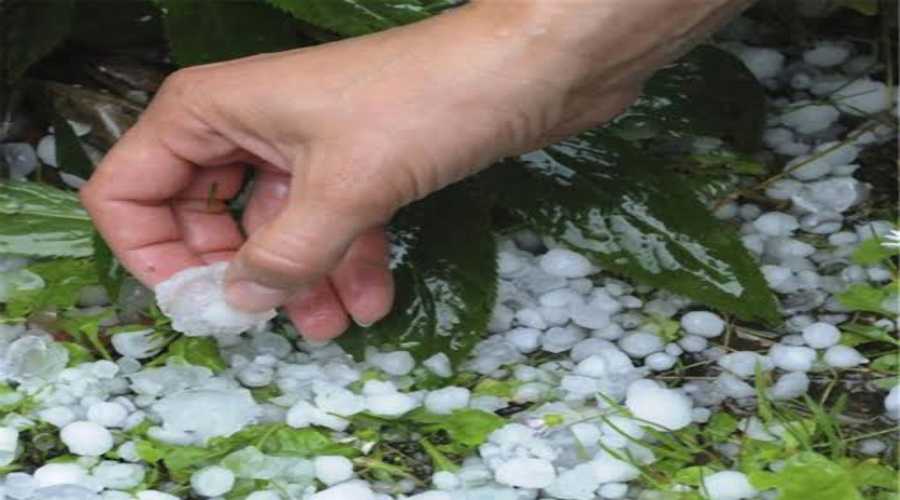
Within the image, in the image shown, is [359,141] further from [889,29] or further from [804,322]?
[889,29]

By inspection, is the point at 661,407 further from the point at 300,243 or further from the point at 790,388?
the point at 300,243

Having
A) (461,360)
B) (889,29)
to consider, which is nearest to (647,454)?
(461,360)

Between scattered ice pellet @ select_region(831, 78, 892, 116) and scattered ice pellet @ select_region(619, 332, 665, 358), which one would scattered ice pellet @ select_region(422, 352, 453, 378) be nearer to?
scattered ice pellet @ select_region(619, 332, 665, 358)

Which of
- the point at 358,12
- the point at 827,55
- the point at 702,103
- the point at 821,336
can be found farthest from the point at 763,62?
the point at 358,12

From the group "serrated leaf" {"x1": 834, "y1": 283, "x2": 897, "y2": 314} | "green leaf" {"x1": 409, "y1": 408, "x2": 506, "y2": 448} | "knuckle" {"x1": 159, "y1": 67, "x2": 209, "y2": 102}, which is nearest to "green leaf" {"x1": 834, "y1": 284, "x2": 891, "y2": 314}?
"serrated leaf" {"x1": 834, "y1": 283, "x2": 897, "y2": 314}

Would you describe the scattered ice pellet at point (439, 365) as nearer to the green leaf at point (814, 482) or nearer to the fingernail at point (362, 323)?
the fingernail at point (362, 323)

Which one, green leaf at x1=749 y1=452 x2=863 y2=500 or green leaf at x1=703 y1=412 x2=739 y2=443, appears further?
green leaf at x1=703 y1=412 x2=739 y2=443
